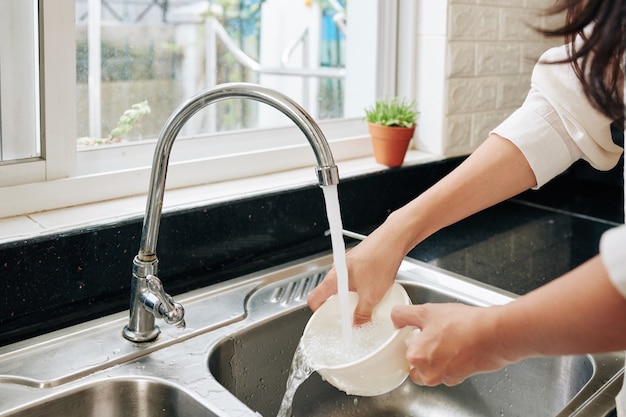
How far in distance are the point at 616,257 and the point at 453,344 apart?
0.22 m

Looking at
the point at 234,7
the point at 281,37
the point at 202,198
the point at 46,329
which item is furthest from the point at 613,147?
the point at 281,37

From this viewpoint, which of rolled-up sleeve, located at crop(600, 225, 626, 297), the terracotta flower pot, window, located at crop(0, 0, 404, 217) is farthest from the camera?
the terracotta flower pot

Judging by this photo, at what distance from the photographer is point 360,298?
3.34ft

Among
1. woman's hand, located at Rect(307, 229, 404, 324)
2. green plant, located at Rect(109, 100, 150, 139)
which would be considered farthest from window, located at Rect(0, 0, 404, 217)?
woman's hand, located at Rect(307, 229, 404, 324)

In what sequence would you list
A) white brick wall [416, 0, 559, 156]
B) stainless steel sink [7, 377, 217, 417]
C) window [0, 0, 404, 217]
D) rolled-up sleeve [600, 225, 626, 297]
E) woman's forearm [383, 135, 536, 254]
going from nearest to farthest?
rolled-up sleeve [600, 225, 626, 297] → stainless steel sink [7, 377, 217, 417] → woman's forearm [383, 135, 536, 254] → window [0, 0, 404, 217] → white brick wall [416, 0, 559, 156]

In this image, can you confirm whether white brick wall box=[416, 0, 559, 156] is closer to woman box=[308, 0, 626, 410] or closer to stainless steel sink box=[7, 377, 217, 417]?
woman box=[308, 0, 626, 410]

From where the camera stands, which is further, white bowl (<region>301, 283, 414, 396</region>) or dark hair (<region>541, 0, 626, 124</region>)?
white bowl (<region>301, 283, 414, 396</region>)

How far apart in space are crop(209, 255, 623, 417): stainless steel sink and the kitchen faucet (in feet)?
0.37

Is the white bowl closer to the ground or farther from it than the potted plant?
closer to the ground

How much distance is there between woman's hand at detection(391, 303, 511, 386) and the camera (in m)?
0.73

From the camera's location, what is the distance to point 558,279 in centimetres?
67

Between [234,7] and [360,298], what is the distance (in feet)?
3.75

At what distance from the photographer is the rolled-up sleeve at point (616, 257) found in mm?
594

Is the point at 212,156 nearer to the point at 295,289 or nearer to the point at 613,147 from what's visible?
the point at 295,289
